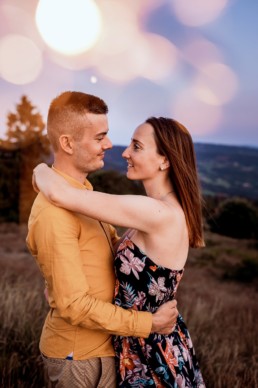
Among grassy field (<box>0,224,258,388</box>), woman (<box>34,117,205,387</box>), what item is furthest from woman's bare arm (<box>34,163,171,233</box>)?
grassy field (<box>0,224,258,388</box>)

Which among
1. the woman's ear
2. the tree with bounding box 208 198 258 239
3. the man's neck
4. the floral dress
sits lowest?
the tree with bounding box 208 198 258 239

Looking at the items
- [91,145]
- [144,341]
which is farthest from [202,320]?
[91,145]

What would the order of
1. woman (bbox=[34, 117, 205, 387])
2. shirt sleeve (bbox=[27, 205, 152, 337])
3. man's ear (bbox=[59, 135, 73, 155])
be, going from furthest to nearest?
man's ear (bbox=[59, 135, 73, 155]), woman (bbox=[34, 117, 205, 387]), shirt sleeve (bbox=[27, 205, 152, 337])

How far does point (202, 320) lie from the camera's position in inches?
240

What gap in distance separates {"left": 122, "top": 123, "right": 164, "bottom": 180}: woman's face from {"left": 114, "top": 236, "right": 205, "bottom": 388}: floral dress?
45 centimetres

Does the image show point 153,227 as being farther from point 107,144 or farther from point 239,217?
point 239,217

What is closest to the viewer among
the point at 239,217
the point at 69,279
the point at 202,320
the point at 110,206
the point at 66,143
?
the point at 69,279

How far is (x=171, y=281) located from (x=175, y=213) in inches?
15.1

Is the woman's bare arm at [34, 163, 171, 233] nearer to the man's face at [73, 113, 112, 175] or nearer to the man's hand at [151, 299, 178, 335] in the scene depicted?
the man's face at [73, 113, 112, 175]

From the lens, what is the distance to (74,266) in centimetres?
193

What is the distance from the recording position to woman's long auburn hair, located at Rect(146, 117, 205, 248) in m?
2.32

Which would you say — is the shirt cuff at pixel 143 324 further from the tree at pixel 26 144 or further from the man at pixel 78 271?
the tree at pixel 26 144

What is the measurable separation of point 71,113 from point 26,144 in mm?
24766

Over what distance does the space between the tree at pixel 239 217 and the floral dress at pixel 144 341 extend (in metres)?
21.5
